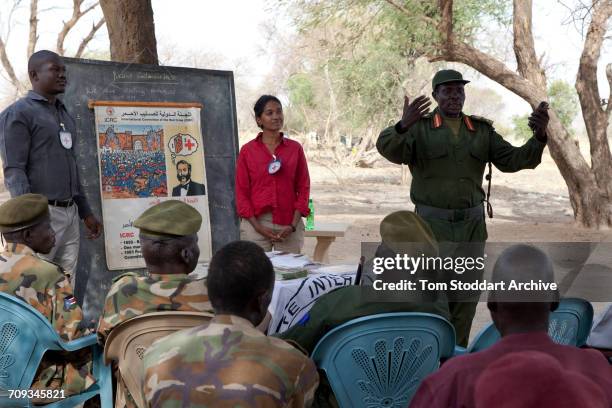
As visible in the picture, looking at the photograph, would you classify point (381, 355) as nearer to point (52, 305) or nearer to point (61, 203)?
point (52, 305)

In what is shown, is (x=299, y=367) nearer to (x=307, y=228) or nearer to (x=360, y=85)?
(x=307, y=228)

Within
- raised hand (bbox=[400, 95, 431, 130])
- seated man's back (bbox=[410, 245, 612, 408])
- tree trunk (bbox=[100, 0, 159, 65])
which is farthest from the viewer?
tree trunk (bbox=[100, 0, 159, 65])

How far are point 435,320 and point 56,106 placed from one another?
9.77 ft

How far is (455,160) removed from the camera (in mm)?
4219

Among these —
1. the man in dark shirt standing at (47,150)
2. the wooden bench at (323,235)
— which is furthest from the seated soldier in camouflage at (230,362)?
the wooden bench at (323,235)

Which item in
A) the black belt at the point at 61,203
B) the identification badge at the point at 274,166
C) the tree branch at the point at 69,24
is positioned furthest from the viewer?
the tree branch at the point at 69,24

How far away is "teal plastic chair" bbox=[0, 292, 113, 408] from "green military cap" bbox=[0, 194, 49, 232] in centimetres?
55

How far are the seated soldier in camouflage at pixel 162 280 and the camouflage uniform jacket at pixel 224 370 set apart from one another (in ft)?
1.87

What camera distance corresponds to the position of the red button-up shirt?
5086 mm

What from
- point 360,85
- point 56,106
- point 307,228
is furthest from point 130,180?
point 360,85

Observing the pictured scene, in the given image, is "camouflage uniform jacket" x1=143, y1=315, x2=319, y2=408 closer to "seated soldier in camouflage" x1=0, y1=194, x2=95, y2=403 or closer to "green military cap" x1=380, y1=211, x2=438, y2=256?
"green military cap" x1=380, y1=211, x2=438, y2=256

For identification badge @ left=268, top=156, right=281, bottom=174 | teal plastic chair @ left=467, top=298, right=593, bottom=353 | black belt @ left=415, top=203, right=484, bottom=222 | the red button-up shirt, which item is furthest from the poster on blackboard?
teal plastic chair @ left=467, top=298, right=593, bottom=353

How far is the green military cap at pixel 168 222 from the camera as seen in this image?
→ 9.12 ft

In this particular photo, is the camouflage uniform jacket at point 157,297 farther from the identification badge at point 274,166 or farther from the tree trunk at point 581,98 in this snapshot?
the tree trunk at point 581,98
